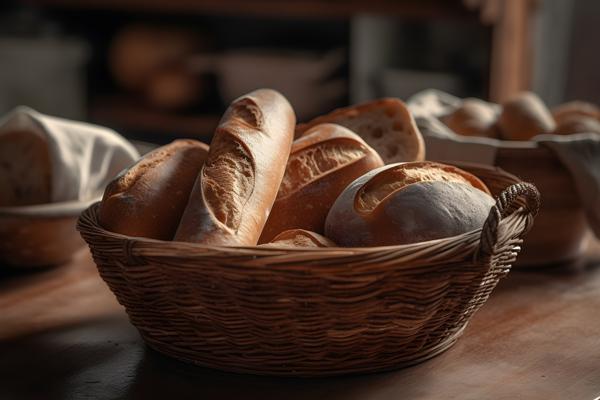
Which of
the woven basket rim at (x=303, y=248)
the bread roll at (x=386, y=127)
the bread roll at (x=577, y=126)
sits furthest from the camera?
the bread roll at (x=577, y=126)

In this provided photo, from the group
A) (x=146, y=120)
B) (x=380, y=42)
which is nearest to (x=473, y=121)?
(x=380, y=42)

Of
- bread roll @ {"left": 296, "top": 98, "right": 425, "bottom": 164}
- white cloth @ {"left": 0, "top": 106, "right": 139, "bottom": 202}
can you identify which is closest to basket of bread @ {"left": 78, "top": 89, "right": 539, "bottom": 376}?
bread roll @ {"left": 296, "top": 98, "right": 425, "bottom": 164}

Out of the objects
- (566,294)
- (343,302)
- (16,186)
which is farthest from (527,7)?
(343,302)

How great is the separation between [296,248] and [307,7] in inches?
75.2

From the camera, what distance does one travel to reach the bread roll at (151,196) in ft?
2.99

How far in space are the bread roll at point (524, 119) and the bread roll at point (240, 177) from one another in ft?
1.34

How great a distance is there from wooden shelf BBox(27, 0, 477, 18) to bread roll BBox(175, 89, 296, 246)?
139cm

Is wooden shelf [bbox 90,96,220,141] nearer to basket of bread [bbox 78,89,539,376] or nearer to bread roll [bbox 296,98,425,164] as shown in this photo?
bread roll [bbox 296,98,425,164]

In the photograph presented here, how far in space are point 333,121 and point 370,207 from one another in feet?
1.07

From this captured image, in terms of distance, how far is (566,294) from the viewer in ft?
3.58

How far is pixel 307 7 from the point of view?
2.57 m

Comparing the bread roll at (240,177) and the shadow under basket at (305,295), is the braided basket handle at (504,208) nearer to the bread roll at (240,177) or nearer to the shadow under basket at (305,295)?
the shadow under basket at (305,295)

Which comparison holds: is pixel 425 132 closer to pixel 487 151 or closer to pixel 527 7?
pixel 487 151

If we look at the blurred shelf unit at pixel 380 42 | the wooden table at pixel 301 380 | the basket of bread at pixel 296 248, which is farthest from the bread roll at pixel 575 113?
the blurred shelf unit at pixel 380 42
